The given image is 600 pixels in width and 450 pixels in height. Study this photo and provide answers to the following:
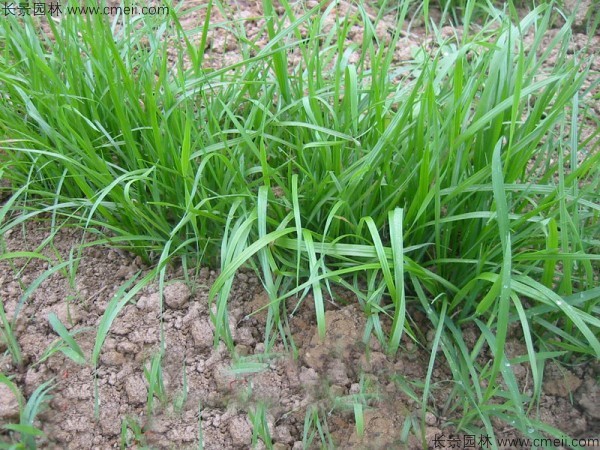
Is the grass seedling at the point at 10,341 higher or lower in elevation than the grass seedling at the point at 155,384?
higher

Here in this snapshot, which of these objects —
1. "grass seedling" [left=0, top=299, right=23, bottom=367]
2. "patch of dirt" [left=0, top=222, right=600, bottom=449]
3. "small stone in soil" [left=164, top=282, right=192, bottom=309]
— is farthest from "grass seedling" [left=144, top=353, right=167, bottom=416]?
"grass seedling" [left=0, top=299, right=23, bottom=367]

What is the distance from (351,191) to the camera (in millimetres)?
1585

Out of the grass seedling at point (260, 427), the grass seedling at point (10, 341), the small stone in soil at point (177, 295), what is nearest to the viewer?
the grass seedling at point (260, 427)

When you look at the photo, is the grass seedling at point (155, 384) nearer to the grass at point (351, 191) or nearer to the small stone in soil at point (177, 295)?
the grass at point (351, 191)

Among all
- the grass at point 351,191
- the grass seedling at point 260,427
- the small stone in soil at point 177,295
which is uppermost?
the grass at point 351,191

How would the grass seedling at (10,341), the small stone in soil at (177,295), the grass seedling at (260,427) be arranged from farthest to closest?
the small stone in soil at (177,295)
the grass seedling at (10,341)
the grass seedling at (260,427)

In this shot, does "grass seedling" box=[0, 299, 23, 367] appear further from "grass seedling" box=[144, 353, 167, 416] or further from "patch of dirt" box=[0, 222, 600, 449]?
"grass seedling" box=[144, 353, 167, 416]

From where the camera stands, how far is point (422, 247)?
1.72 m

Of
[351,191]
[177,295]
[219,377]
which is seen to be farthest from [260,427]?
[351,191]

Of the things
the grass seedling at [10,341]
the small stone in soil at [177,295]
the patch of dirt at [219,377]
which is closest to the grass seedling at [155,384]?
the patch of dirt at [219,377]

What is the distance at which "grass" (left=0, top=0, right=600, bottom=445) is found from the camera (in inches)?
59.4

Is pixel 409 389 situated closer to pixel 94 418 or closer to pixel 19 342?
pixel 94 418

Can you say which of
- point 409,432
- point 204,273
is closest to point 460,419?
point 409,432

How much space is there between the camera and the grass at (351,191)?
59.4 inches
